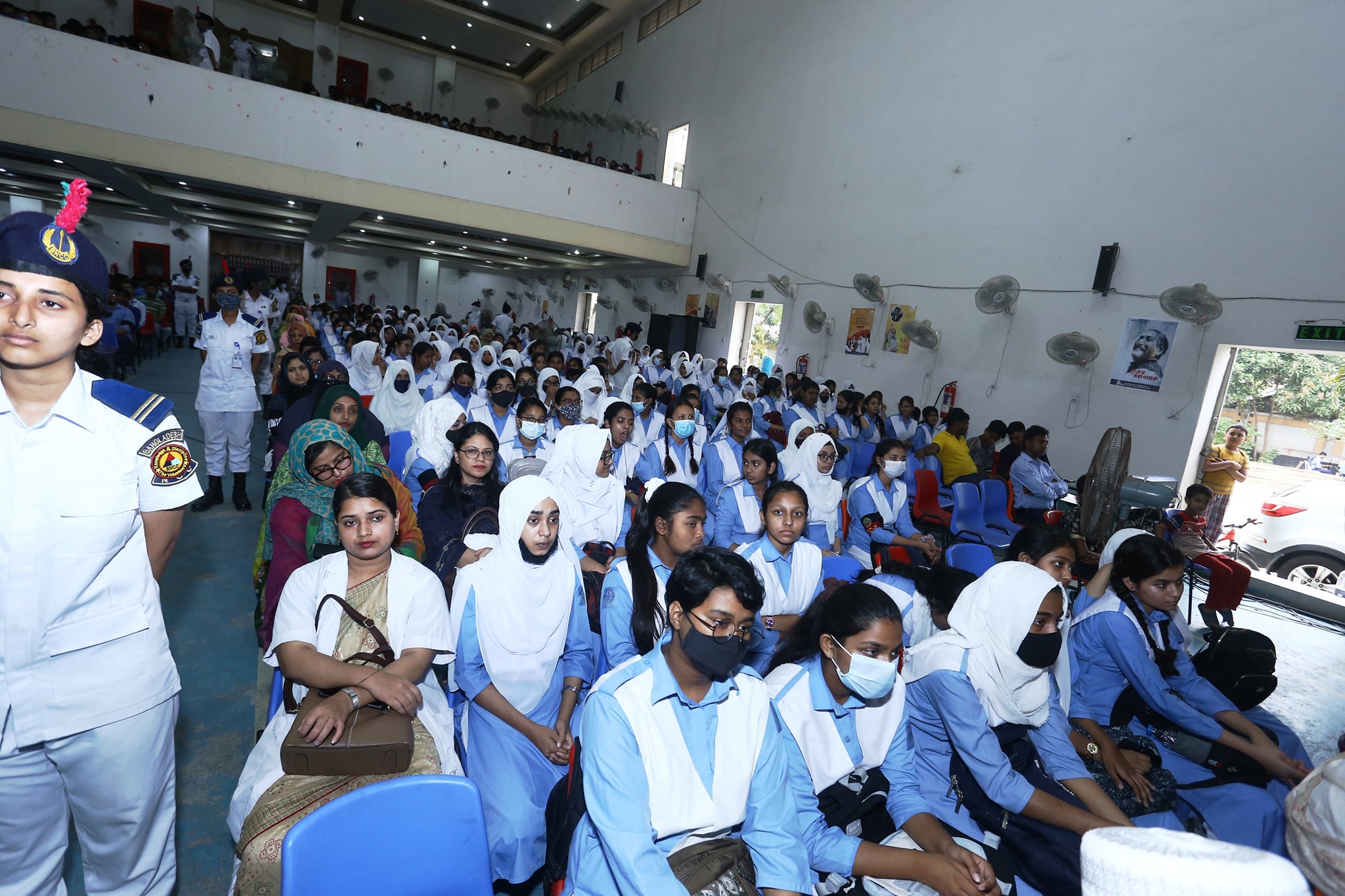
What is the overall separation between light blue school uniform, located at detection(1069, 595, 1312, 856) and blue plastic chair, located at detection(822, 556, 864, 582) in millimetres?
1082

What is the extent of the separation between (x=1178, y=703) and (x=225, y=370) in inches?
257

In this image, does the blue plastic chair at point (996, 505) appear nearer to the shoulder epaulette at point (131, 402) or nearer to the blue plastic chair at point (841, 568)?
the blue plastic chair at point (841, 568)

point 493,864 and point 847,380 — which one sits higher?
point 847,380

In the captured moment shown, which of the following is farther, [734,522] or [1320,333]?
[1320,333]

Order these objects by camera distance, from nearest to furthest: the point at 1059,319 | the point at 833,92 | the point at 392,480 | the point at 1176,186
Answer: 1. the point at 392,480
2. the point at 1176,186
3. the point at 1059,319
4. the point at 833,92

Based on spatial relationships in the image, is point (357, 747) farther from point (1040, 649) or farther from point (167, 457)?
point (1040, 649)

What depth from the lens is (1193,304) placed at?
681cm

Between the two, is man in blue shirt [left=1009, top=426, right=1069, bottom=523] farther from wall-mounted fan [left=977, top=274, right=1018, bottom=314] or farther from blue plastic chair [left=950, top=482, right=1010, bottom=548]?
wall-mounted fan [left=977, top=274, right=1018, bottom=314]

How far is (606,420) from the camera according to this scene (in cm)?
505

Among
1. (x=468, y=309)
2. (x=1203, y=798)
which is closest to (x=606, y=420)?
(x=1203, y=798)

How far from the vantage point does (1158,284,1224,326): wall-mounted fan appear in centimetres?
664

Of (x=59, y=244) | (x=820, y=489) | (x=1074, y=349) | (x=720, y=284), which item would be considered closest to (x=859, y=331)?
(x=1074, y=349)

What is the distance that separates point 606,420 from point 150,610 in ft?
12.0

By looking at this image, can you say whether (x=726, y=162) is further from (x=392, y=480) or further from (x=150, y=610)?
(x=150, y=610)
